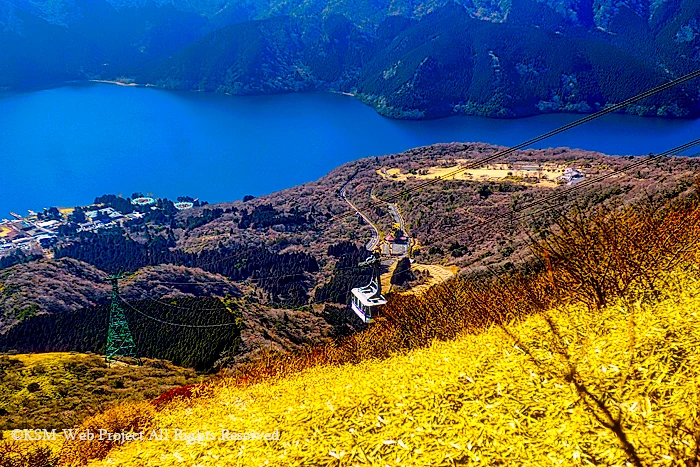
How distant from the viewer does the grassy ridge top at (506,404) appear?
451cm

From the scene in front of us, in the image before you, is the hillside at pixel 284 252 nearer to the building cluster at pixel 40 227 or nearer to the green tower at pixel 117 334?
the green tower at pixel 117 334

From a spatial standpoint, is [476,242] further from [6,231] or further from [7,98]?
[7,98]

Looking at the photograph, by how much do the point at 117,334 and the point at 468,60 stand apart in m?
149

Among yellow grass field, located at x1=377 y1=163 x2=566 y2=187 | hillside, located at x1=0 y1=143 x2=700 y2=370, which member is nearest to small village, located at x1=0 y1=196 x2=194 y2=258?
hillside, located at x1=0 y1=143 x2=700 y2=370

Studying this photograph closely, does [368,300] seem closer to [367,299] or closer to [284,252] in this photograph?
[367,299]

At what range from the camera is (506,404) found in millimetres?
5137

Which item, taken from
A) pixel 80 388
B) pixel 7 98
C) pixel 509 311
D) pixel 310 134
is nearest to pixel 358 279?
pixel 80 388

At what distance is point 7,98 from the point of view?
169 meters

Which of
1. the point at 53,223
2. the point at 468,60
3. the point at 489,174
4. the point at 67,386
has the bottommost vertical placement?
the point at 67,386

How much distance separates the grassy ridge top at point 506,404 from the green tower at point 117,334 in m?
14.9

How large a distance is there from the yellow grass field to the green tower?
4053 centimetres

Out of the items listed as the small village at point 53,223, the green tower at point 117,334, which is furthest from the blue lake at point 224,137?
the green tower at point 117,334

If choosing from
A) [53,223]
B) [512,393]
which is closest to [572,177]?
[512,393]

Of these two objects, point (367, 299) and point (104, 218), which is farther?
point (104, 218)
